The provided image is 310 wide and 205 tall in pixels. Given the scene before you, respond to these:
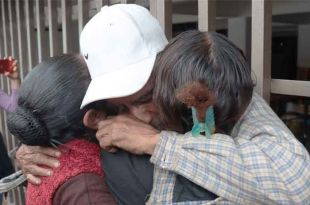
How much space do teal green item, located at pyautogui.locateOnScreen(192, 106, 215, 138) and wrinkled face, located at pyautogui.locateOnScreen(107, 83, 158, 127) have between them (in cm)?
11

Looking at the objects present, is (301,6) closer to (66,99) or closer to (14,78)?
(14,78)

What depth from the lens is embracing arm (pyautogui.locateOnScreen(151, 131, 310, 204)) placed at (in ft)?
2.41

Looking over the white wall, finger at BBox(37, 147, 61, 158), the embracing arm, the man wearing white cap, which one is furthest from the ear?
the white wall

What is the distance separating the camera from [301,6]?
2.31 metres

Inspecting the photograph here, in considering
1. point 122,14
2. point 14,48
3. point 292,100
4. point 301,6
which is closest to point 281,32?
point 301,6

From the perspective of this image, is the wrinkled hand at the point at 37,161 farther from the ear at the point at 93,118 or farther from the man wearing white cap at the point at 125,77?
the ear at the point at 93,118

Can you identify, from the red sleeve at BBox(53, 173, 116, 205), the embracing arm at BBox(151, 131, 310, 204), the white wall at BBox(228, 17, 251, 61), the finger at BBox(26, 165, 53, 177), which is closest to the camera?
the embracing arm at BBox(151, 131, 310, 204)

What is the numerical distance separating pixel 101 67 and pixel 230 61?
0.30m

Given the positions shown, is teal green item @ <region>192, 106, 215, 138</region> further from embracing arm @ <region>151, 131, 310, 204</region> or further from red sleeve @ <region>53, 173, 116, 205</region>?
red sleeve @ <region>53, 173, 116, 205</region>

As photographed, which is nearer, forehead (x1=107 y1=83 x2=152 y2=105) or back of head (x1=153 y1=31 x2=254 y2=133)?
back of head (x1=153 y1=31 x2=254 y2=133)

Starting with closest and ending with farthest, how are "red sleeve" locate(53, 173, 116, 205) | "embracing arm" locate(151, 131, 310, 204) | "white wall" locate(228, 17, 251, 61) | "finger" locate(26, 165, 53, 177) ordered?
"embracing arm" locate(151, 131, 310, 204)
"red sleeve" locate(53, 173, 116, 205)
"finger" locate(26, 165, 53, 177)
"white wall" locate(228, 17, 251, 61)

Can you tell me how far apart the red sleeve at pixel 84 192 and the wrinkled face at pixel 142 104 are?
0.52 ft

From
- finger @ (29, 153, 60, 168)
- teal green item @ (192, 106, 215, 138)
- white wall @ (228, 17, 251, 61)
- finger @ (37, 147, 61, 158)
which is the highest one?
white wall @ (228, 17, 251, 61)

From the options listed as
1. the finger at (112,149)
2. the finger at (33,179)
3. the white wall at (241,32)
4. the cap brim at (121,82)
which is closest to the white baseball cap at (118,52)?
the cap brim at (121,82)
